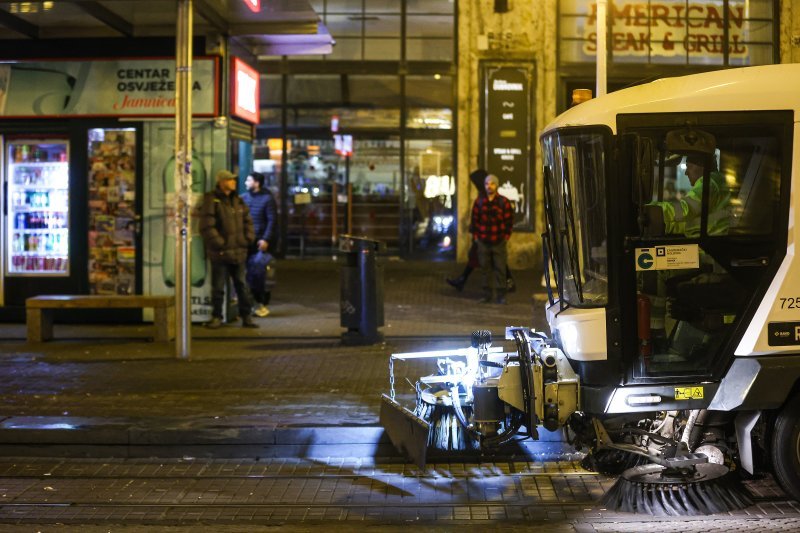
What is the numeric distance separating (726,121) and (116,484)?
15.4ft

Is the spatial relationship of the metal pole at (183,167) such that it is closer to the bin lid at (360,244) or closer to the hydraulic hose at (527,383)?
the bin lid at (360,244)

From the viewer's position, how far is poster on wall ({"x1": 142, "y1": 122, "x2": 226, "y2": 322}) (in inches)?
515

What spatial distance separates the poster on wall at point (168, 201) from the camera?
42.9ft

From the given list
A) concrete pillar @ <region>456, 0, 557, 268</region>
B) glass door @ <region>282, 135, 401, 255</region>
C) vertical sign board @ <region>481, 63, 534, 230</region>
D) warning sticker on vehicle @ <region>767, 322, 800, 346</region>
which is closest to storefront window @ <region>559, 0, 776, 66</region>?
concrete pillar @ <region>456, 0, 557, 268</region>

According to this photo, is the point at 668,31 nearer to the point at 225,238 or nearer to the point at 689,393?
the point at 225,238

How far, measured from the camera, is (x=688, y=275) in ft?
20.1

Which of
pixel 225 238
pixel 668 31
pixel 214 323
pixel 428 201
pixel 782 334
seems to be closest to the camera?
pixel 782 334

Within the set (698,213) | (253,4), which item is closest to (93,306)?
(253,4)

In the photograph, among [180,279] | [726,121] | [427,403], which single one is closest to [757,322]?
[726,121]

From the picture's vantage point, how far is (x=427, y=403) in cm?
716

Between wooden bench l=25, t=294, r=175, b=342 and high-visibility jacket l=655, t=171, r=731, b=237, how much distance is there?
729 cm

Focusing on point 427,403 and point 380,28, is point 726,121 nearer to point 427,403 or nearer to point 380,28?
point 427,403

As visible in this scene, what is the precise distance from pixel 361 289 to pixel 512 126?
8180mm

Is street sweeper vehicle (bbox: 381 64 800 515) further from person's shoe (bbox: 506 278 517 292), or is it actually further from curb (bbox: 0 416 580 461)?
person's shoe (bbox: 506 278 517 292)
